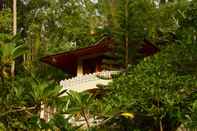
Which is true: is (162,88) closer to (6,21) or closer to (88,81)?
(88,81)

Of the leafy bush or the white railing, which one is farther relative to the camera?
the white railing

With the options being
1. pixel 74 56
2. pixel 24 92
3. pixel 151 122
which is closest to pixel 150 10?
pixel 74 56

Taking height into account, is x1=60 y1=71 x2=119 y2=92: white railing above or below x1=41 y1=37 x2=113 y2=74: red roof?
below

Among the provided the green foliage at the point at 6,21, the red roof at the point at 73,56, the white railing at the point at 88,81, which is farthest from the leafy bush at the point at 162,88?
the green foliage at the point at 6,21

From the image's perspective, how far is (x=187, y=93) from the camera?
20.5 metres

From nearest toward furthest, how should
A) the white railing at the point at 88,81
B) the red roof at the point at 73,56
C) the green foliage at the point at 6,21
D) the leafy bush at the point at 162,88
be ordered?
1. the leafy bush at the point at 162,88
2. the white railing at the point at 88,81
3. the red roof at the point at 73,56
4. the green foliage at the point at 6,21

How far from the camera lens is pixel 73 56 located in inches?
1181

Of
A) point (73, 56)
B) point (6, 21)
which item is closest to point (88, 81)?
point (73, 56)

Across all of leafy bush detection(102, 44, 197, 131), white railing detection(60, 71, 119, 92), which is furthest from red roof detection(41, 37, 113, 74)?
leafy bush detection(102, 44, 197, 131)

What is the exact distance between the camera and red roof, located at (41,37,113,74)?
2711cm

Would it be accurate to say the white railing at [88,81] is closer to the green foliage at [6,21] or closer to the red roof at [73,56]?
the red roof at [73,56]

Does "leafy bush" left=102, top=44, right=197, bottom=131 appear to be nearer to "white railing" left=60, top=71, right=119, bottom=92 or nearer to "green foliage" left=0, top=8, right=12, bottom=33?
"white railing" left=60, top=71, right=119, bottom=92

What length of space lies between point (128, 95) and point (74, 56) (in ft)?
30.7

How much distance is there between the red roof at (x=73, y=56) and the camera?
1067 inches
